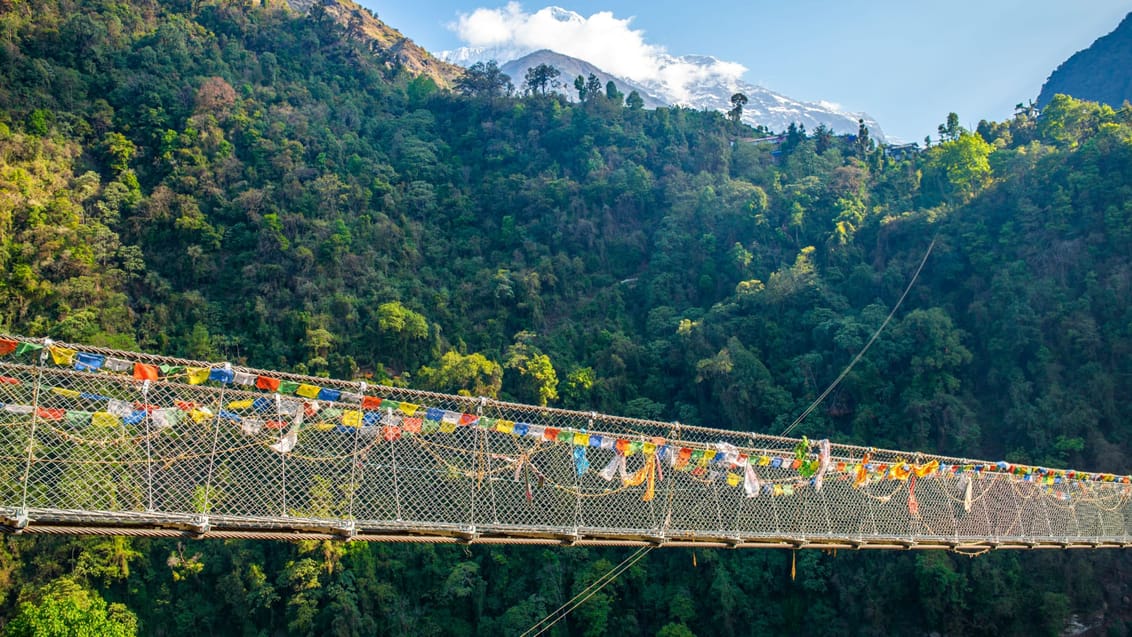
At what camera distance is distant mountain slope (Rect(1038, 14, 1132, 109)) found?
124 feet

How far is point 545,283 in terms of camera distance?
23422 mm

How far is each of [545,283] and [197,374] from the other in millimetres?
18492

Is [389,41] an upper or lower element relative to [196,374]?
upper

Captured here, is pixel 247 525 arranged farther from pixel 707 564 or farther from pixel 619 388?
pixel 619 388

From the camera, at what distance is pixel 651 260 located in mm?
24562

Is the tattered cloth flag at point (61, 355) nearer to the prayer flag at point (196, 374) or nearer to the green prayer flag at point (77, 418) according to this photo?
the green prayer flag at point (77, 418)

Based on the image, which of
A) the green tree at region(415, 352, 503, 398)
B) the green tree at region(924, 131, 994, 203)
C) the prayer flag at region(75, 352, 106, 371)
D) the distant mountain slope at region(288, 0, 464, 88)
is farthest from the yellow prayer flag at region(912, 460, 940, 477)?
the distant mountain slope at region(288, 0, 464, 88)

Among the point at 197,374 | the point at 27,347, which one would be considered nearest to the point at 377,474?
the point at 197,374

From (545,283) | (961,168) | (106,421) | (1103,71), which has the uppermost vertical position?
(1103,71)

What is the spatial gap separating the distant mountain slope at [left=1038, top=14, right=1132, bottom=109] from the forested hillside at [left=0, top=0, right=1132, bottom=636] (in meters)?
14.9

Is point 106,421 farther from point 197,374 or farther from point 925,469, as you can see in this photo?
point 925,469

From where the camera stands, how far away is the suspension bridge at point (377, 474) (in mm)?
4840

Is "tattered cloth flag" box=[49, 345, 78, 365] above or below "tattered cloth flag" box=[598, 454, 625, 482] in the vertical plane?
above

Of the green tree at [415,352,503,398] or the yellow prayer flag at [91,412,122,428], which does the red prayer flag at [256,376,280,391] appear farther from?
the green tree at [415,352,503,398]
